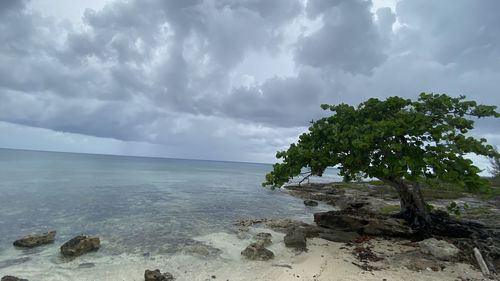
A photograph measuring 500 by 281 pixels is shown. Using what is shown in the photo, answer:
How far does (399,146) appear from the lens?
16625 millimetres

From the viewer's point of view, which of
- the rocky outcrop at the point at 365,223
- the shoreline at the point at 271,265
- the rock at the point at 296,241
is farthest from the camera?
the rocky outcrop at the point at 365,223

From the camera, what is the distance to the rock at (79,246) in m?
16.2

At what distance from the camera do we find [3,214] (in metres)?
26.6

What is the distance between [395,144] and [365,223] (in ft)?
23.1

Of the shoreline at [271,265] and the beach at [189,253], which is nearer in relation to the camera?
the shoreline at [271,265]

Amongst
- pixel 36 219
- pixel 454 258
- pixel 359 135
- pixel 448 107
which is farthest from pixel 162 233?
pixel 448 107

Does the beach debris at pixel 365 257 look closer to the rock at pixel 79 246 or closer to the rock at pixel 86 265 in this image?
the rock at pixel 86 265

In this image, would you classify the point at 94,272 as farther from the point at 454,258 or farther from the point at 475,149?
the point at 475,149

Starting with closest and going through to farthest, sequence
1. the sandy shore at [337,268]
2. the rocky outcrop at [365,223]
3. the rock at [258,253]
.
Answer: the sandy shore at [337,268], the rock at [258,253], the rocky outcrop at [365,223]

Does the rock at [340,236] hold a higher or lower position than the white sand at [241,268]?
higher

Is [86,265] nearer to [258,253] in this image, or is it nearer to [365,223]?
[258,253]

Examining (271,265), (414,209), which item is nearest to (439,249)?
(414,209)

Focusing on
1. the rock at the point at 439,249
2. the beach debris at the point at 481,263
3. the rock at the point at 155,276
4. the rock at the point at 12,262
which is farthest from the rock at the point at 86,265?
the beach debris at the point at 481,263

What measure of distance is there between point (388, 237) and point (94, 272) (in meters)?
16.7
